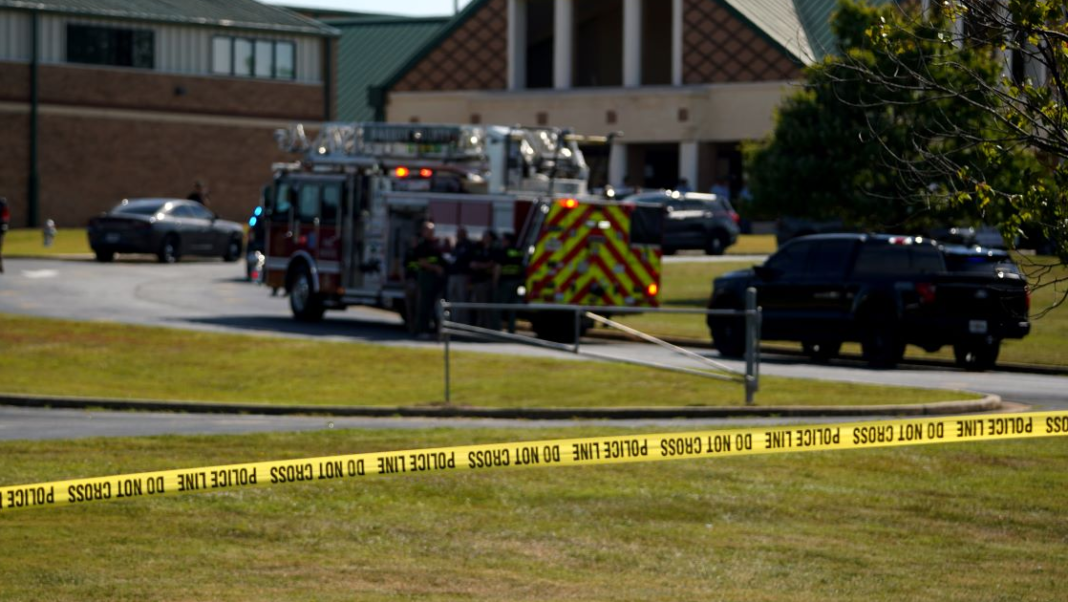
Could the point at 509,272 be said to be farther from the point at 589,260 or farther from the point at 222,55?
the point at 222,55

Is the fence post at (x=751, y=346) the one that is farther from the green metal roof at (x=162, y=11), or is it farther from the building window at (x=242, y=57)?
the building window at (x=242, y=57)

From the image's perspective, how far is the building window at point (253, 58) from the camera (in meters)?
62.6

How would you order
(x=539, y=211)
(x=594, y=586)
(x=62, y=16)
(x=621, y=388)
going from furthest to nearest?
1. (x=62, y=16)
2. (x=539, y=211)
3. (x=621, y=388)
4. (x=594, y=586)

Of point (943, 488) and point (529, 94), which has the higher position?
point (529, 94)

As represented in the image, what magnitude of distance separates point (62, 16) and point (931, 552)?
51407 mm

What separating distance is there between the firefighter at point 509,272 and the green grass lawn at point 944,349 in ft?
9.36

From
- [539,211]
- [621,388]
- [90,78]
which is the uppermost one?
[90,78]

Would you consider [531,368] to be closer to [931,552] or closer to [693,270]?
[931,552]

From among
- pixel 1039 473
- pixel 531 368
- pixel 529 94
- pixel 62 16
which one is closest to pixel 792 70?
pixel 529 94

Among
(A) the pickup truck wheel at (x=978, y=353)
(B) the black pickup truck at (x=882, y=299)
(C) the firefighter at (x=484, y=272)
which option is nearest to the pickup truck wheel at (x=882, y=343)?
(B) the black pickup truck at (x=882, y=299)

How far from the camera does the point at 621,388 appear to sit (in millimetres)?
20875

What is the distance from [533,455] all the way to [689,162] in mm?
53995

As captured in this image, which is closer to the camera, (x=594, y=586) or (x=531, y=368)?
(x=594, y=586)

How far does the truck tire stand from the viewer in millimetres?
30250
